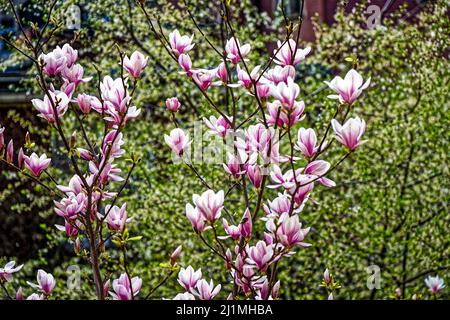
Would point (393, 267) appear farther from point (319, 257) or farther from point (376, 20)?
point (376, 20)

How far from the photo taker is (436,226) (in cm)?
600

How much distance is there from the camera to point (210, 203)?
6.13ft

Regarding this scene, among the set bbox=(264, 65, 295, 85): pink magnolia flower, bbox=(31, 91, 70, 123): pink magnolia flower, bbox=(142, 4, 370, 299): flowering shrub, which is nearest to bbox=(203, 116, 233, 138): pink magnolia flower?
bbox=(142, 4, 370, 299): flowering shrub

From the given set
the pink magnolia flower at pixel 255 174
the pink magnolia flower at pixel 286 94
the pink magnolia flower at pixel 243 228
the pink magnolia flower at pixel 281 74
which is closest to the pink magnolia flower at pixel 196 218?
the pink magnolia flower at pixel 243 228

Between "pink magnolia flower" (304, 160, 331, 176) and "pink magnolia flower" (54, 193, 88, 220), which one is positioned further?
"pink magnolia flower" (54, 193, 88, 220)

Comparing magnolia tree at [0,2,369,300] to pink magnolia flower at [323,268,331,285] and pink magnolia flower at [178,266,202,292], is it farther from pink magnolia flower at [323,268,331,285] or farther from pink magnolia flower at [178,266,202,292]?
pink magnolia flower at [323,268,331,285]

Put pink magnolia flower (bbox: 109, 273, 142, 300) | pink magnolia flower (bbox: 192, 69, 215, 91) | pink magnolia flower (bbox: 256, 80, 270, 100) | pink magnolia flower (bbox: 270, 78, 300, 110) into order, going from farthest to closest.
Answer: pink magnolia flower (bbox: 192, 69, 215, 91)
pink magnolia flower (bbox: 256, 80, 270, 100)
pink magnolia flower (bbox: 109, 273, 142, 300)
pink magnolia flower (bbox: 270, 78, 300, 110)

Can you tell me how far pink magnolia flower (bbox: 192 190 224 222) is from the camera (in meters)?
1.86

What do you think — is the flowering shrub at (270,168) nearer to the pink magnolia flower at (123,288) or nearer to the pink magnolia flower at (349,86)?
the pink magnolia flower at (349,86)

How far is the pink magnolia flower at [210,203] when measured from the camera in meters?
1.86

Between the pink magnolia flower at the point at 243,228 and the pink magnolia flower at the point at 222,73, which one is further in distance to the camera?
the pink magnolia flower at the point at 222,73

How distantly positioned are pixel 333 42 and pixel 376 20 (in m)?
0.48
